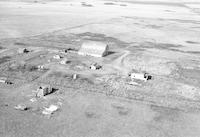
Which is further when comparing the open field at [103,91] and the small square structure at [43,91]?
the small square structure at [43,91]

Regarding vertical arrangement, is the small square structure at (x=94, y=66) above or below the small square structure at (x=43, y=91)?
above

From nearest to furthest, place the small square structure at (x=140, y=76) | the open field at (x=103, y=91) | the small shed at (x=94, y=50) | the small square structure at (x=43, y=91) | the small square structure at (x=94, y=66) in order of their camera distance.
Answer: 1. the open field at (x=103, y=91)
2. the small square structure at (x=43, y=91)
3. the small square structure at (x=140, y=76)
4. the small square structure at (x=94, y=66)
5. the small shed at (x=94, y=50)

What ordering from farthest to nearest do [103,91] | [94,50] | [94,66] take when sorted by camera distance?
[94,50]
[94,66]
[103,91]

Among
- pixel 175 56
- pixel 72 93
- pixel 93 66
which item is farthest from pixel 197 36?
pixel 72 93

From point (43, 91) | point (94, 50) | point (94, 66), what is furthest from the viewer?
point (94, 50)

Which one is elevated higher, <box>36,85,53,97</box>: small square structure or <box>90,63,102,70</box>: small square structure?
<box>90,63,102,70</box>: small square structure

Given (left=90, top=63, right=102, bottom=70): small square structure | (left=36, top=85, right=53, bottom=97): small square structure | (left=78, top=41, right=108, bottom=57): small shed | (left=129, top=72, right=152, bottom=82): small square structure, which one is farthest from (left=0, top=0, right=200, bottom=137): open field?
(left=78, top=41, right=108, bottom=57): small shed

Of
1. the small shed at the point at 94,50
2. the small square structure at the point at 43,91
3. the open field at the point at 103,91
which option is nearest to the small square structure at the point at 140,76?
the open field at the point at 103,91

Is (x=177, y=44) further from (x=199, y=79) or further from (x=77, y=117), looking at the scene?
(x=77, y=117)

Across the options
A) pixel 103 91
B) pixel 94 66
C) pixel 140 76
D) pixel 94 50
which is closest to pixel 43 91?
pixel 103 91

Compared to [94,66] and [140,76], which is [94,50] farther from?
[140,76]

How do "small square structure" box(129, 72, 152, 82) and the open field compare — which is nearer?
the open field

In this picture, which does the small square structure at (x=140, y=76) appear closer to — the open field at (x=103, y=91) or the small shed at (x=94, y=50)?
the open field at (x=103, y=91)

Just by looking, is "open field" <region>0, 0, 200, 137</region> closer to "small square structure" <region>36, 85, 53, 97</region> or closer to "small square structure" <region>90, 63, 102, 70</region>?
"small square structure" <region>36, 85, 53, 97</region>
